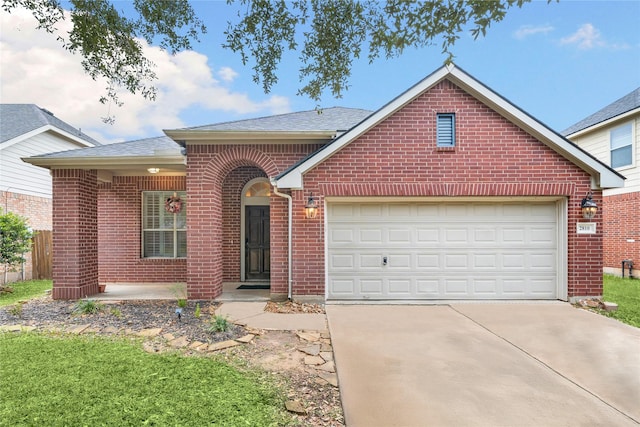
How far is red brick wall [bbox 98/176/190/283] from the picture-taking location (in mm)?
9961

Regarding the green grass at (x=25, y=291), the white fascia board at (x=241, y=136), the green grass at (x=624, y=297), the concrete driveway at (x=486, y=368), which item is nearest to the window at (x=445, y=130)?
the white fascia board at (x=241, y=136)

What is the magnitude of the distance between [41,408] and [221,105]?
9.28 metres

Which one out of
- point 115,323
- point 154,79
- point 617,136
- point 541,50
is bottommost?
point 115,323

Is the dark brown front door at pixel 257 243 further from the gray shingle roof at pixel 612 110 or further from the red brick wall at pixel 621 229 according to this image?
the gray shingle roof at pixel 612 110

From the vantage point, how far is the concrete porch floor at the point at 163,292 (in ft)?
25.9

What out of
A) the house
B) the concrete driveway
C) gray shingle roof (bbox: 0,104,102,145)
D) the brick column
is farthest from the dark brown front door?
gray shingle roof (bbox: 0,104,102,145)

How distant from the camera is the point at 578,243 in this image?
725cm

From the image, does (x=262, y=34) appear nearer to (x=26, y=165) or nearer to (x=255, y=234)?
(x=255, y=234)

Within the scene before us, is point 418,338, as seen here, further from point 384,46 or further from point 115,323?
point 115,323

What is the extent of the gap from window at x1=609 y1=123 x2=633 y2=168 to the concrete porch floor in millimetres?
13819

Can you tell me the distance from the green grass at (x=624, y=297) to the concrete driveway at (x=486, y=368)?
652 millimetres

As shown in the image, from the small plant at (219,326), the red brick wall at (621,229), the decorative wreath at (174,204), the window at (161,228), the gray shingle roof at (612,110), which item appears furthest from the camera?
the gray shingle roof at (612,110)

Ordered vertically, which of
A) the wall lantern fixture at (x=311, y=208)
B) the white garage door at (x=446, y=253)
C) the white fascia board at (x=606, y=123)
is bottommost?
the white garage door at (x=446, y=253)

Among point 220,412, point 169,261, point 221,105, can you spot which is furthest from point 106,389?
point 221,105
